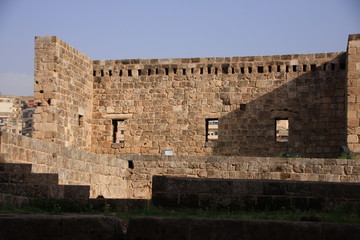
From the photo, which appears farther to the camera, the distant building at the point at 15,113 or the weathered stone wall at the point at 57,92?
the distant building at the point at 15,113

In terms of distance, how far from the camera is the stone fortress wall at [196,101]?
20484 millimetres

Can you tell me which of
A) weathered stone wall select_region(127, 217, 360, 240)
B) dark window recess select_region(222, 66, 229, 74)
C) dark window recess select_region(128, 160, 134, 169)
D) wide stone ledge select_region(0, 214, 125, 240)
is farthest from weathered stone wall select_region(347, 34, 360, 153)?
wide stone ledge select_region(0, 214, 125, 240)

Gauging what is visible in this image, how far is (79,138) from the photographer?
72.2 ft

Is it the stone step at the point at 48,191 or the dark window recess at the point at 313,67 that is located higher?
the dark window recess at the point at 313,67

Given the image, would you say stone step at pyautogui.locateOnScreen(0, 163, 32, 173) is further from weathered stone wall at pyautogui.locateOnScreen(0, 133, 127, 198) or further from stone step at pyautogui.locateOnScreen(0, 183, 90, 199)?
stone step at pyautogui.locateOnScreen(0, 183, 90, 199)

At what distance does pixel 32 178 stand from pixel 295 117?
11716 mm

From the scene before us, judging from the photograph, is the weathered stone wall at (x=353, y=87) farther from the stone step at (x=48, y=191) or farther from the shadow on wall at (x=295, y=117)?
the stone step at (x=48, y=191)

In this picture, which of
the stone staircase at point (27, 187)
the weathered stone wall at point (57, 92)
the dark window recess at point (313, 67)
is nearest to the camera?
the stone staircase at point (27, 187)

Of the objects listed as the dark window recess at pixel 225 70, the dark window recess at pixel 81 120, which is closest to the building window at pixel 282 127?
the dark window recess at pixel 225 70

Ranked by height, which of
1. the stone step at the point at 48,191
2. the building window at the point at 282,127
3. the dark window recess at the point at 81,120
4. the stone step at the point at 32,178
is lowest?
the stone step at the point at 48,191

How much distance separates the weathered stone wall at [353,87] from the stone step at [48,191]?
423 inches

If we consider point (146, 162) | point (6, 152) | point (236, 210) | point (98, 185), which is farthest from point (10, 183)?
point (146, 162)

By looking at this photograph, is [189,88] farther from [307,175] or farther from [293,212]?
[293,212]

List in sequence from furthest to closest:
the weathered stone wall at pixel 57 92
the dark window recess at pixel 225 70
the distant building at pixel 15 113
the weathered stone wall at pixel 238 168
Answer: the distant building at pixel 15 113, the dark window recess at pixel 225 70, the weathered stone wall at pixel 57 92, the weathered stone wall at pixel 238 168
